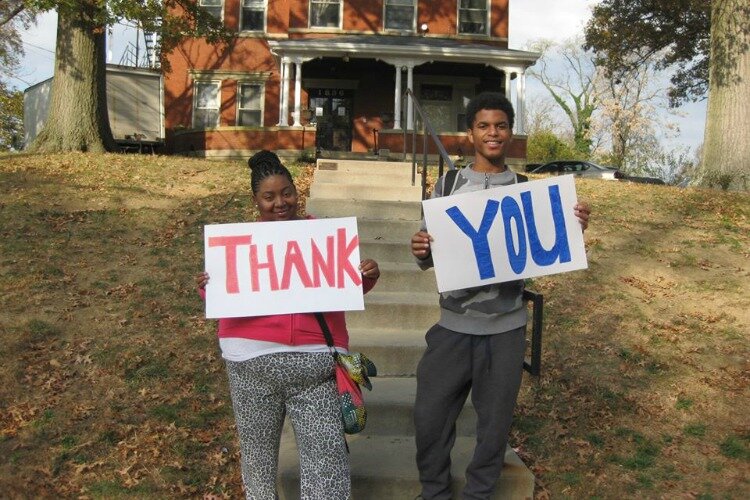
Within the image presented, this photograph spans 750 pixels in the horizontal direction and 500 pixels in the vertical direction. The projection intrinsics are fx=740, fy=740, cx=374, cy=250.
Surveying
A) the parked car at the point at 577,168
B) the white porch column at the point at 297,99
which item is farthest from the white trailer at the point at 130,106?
the parked car at the point at 577,168

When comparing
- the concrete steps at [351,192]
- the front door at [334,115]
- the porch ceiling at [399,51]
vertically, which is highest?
the porch ceiling at [399,51]

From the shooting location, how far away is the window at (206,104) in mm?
22531

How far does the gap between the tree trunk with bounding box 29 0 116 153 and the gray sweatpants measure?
1006cm

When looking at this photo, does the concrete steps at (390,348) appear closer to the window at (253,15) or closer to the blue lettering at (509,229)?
the blue lettering at (509,229)

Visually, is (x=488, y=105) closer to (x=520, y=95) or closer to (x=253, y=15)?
(x=520, y=95)

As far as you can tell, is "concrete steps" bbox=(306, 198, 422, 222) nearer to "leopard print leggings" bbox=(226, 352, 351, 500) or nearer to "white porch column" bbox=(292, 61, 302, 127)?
"leopard print leggings" bbox=(226, 352, 351, 500)

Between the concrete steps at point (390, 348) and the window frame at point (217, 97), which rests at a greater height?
the window frame at point (217, 97)

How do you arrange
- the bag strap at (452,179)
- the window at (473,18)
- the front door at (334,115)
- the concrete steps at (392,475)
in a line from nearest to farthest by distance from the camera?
the bag strap at (452,179)
the concrete steps at (392,475)
the front door at (334,115)
the window at (473,18)

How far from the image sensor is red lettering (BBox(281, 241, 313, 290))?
116 inches

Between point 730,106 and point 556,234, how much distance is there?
31.3ft

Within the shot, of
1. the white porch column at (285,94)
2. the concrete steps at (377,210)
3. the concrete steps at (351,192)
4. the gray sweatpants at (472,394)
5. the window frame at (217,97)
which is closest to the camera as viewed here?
the gray sweatpants at (472,394)

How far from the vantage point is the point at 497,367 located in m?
3.17

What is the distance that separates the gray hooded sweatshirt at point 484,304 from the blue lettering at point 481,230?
108 millimetres

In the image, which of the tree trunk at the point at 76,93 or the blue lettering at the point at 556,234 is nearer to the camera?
the blue lettering at the point at 556,234
